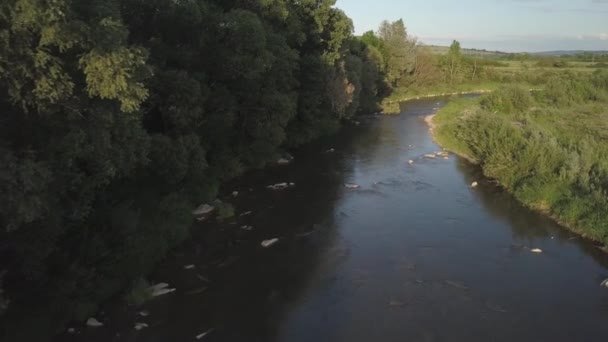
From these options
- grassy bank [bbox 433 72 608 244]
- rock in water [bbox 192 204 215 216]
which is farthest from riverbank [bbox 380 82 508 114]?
rock in water [bbox 192 204 215 216]

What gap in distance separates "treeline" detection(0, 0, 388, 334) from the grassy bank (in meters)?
11.1

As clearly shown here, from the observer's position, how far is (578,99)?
40.2 meters

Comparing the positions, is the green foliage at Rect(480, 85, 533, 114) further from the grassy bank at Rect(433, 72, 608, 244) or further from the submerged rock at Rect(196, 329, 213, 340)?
the submerged rock at Rect(196, 329, 213, 340)

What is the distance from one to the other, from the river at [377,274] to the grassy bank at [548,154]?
81 cm

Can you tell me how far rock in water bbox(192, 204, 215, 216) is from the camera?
18763mm

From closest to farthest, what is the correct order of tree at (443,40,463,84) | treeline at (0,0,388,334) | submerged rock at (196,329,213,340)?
treeline at (0,0,388,334) → submerged rock at (196,329,213,340) → tree at (443,40,463,84)

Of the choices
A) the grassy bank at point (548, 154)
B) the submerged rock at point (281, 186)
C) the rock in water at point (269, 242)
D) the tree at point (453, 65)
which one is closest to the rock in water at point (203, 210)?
the rock in water at point (269, 242)

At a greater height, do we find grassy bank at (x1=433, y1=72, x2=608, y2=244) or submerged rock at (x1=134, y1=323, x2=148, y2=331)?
grassy bank at (x1=433, y1=72, x2=608, y2=244)

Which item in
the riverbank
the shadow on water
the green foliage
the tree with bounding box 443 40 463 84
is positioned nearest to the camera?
the shadow on water

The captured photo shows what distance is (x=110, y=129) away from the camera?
11.2m

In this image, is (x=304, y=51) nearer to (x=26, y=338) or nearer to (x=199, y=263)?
(x=199, y=263)

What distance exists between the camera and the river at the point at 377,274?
11.6 meters

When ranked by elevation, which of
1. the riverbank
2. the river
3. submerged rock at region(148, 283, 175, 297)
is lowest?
the river

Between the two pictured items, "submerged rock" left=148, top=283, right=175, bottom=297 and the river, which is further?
"submerged rock" left=148, top=283, right=175, bottom=297
